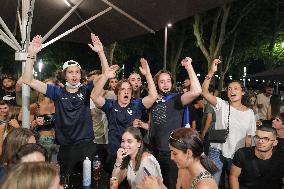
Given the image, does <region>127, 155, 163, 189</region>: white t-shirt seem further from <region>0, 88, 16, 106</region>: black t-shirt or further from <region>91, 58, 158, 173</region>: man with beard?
<region>0, 88, 16, 106</region>: black t-shirt

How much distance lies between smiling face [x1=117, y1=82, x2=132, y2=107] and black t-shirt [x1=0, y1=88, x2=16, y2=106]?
102 inches

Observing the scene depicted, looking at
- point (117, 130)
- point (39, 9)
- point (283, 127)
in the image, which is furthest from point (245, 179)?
point (39, 9)

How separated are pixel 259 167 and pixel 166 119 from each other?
1360 millimetres

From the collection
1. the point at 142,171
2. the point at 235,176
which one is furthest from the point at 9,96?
the point at 235,176

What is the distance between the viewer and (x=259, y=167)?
16.1 feet

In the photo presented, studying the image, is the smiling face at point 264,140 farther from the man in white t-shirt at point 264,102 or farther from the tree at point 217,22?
the tree at point 217,22

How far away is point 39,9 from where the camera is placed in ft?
24.8

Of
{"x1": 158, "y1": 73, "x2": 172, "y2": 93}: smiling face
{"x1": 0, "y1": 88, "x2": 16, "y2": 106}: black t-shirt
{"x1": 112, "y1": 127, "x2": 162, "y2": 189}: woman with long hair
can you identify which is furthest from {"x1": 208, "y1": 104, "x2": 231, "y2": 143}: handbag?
{"x1": 0, "y1": 88, "x2": 16, "y2": 106}: black t-shirt

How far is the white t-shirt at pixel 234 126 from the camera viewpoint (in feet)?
18.0

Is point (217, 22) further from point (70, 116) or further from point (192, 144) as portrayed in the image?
point (192, 144)

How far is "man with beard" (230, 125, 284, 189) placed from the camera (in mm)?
4902

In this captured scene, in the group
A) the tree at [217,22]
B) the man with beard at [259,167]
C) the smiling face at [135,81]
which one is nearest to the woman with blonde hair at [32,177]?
the man with beard at [259,167]

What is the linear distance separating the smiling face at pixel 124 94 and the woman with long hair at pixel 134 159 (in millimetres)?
818

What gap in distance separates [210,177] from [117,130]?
221 cm
